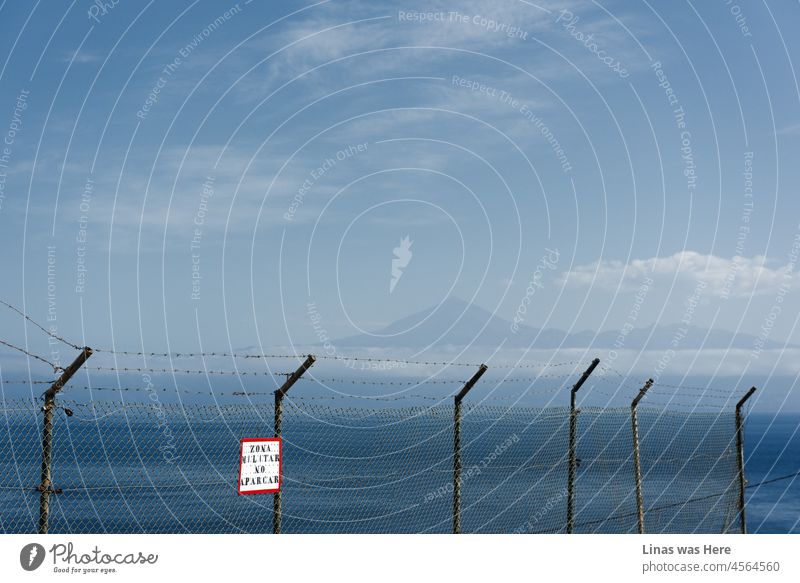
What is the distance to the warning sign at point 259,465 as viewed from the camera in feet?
36.9

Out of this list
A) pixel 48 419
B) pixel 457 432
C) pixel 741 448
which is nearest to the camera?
pixel 48 419

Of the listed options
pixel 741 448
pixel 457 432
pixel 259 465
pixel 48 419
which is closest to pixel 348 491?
pixel 741 448

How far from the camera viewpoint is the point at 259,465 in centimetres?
1143

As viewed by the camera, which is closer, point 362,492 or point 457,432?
point 457,432

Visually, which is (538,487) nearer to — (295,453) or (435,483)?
(435,483)

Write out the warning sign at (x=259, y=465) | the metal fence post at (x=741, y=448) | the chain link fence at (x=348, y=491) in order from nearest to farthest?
the warning sign at (x=259, y=465) < the metal fence post at (x=741, y=448) < the chain link fence at (x=348, y=491)

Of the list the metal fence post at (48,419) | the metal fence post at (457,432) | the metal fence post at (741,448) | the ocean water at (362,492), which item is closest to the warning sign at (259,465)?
the metal fence post at (48,419)

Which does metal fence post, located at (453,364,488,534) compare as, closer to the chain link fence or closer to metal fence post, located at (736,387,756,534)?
the chain link fence

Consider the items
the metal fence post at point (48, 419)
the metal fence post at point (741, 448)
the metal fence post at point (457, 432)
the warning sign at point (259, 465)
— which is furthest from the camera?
the metal fence post at point (741, 448)

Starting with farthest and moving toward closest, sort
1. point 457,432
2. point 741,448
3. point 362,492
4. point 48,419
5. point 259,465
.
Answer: point 362,492 → point 741,448 → point 457,432 → point 259,465 → point 48,419

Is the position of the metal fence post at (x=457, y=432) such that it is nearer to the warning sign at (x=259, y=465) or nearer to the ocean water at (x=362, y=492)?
the warning sign at (x=259, y=465)

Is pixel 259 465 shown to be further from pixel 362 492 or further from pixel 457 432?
pixel 362 492

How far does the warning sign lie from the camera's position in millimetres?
11250
